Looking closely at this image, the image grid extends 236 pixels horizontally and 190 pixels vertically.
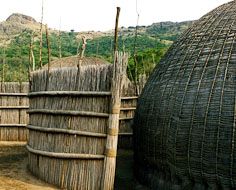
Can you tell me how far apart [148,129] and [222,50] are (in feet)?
7.40

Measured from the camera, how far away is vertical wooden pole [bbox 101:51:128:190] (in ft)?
27.1

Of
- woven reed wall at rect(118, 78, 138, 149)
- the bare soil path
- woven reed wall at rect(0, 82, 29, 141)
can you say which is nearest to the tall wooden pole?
the bare soil path

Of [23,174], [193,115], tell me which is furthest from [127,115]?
[193,115]

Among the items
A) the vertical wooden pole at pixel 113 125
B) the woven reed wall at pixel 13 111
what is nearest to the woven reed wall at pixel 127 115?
the woven reed wall at pixel 13 111

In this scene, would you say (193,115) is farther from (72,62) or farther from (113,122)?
(72,62)

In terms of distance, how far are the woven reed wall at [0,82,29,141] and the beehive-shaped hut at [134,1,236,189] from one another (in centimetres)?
845

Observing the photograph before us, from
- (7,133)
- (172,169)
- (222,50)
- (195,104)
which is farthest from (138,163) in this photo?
(7,133)

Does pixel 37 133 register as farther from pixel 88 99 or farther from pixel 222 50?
pixel 222 50

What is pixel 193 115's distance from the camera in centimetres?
763

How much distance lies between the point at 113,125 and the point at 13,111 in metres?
9.51

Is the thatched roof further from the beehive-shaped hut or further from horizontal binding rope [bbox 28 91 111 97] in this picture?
the beehive-shaped hut

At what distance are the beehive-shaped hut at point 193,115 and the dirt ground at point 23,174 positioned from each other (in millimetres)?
682

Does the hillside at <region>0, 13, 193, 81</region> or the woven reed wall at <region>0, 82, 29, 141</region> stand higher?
the hillside at <region>0, 13, 193, 81</region>

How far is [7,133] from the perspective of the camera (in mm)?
16797
